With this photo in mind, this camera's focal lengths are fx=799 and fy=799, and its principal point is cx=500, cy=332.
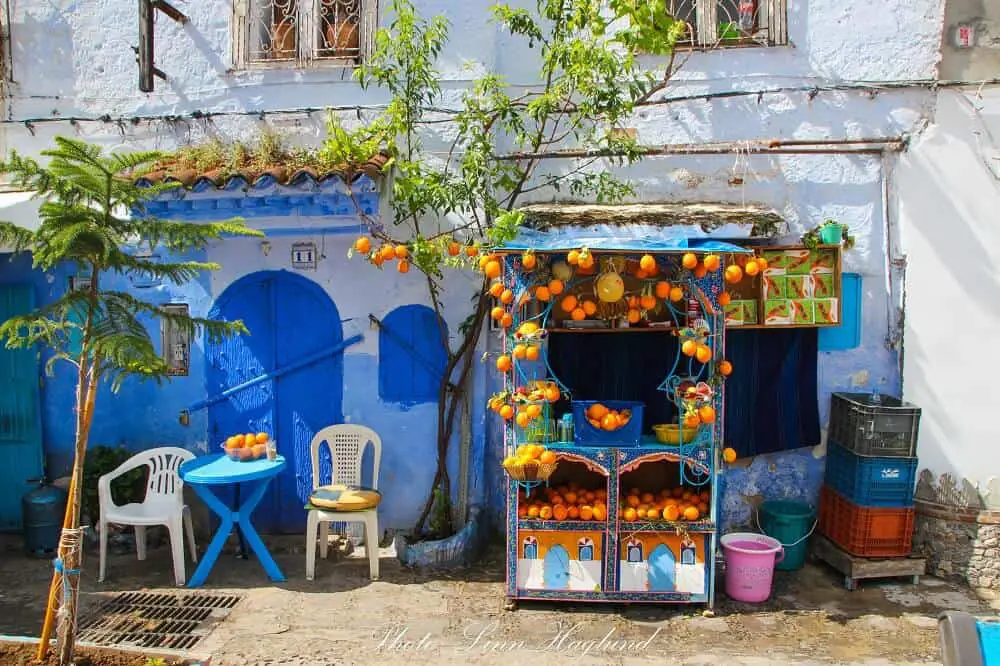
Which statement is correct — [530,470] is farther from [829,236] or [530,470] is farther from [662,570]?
[829,236]

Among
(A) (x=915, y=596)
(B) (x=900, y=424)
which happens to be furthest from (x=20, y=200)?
(A) (x=915, y=596)

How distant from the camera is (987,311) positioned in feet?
21.8

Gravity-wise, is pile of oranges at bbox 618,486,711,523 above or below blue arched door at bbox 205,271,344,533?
below

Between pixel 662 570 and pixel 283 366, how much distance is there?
3.75 metres

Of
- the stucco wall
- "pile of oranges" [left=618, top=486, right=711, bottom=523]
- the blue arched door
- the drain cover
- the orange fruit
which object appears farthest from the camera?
Answer: the blue arched door

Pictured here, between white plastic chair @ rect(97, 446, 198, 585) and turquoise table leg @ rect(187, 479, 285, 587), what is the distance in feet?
0.52

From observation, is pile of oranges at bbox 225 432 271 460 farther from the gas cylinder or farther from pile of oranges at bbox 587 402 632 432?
pile of oranges at bbox 587 402 632 432

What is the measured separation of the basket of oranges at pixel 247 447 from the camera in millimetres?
6547

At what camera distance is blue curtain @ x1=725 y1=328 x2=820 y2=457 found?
22.4 feet

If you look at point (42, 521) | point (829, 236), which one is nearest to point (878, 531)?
point (829, 236)

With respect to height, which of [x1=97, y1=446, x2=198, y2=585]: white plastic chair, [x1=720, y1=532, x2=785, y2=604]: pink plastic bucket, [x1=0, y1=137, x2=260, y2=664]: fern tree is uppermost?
[x1=0, y1=137, x2=260, y2=664]: fern tree

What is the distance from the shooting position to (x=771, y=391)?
6836 millimetres

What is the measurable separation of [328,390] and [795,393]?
162 inches

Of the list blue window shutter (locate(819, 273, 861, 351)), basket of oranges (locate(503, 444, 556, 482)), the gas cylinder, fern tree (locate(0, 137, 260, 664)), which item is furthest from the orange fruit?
the gas cylinder
